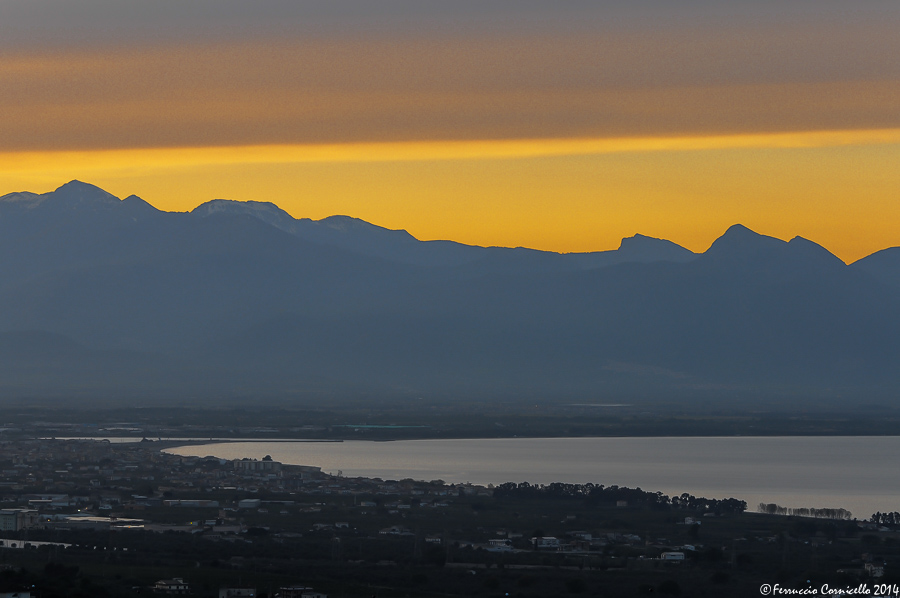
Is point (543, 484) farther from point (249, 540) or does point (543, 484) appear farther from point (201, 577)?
point (201, 577)

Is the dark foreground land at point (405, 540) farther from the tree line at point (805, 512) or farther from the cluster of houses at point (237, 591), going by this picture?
the tree line at point (805, 512)

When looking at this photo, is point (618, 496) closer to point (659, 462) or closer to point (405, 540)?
point (405, 540)

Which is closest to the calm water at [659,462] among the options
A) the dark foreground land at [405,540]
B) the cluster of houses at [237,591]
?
the dark foreground land at [405,540]

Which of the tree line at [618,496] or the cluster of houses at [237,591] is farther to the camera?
the tree line at [618,496]

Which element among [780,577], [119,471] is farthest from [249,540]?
[119,471]

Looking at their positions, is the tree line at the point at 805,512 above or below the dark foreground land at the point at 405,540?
above
